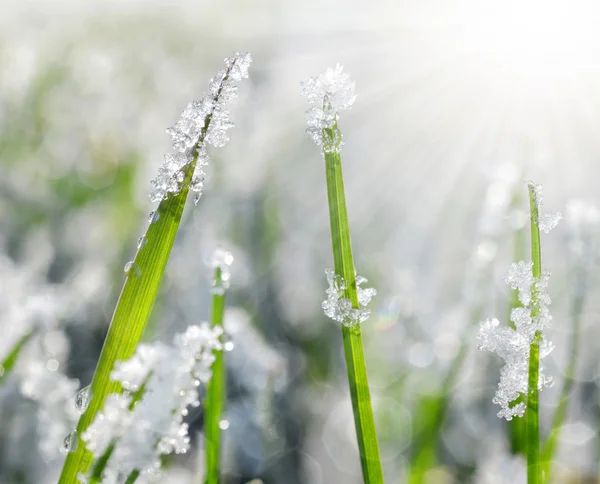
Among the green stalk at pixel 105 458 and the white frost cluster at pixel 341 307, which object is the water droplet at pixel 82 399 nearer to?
the green stalk at pixel 105 458

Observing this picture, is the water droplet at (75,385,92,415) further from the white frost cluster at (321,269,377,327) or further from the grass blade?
the white frost cluster at (321,269,377,327)

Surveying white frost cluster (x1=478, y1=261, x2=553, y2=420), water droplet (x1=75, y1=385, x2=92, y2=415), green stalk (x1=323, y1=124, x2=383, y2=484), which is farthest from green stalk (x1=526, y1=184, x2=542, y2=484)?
water droplet (x1=75, y1=385, x2=92, y2=415)

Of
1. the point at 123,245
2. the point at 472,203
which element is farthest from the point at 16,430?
the point at 472,203

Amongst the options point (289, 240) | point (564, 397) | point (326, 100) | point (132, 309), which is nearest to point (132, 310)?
point (132, 309)

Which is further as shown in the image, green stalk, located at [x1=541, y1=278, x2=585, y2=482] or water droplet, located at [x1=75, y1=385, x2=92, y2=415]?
green stalk, located at [x1=541, y1=278, x2=585, y2=482]

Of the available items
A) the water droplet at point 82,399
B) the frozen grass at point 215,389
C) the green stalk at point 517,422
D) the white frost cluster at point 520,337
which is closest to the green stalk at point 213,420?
the frozen grass at point 215,389
